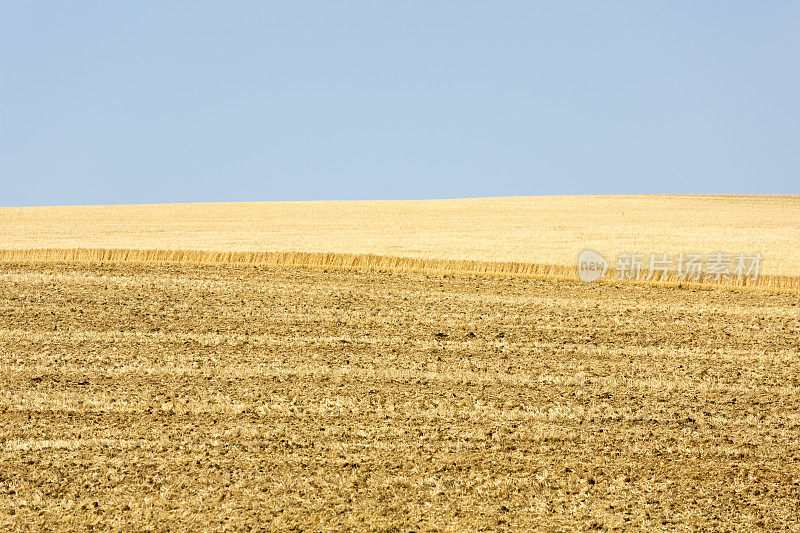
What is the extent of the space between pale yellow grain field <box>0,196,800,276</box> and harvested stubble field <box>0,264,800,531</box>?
4.30 meters

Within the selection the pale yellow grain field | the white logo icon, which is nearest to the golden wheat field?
the white logo icon

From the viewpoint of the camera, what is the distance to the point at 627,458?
8414 millimetres

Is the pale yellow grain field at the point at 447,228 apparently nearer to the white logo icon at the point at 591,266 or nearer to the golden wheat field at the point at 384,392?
the white logo icon at the point at 591,266

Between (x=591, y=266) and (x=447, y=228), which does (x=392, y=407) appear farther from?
(x=447, y=228)

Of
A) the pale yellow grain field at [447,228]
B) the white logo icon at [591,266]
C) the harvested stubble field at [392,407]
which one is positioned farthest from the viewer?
the pale yellow grain field at [447,228]

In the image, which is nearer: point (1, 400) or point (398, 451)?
point (398, 451)

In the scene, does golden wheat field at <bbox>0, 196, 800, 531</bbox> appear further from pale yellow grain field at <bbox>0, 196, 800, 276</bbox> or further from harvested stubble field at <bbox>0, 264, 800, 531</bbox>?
pale yellow grain field at <bbox>0, 196, 800, 276</bbox>

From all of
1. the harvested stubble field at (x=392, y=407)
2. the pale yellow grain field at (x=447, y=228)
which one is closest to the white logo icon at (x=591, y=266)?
the pale yellow grain field at (x=447, y=228)

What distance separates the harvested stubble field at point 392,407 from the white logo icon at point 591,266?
146 centimetres

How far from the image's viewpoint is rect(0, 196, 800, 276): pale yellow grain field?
69.2 feet

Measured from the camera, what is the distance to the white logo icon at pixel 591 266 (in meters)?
18.5

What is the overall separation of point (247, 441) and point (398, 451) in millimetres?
1666

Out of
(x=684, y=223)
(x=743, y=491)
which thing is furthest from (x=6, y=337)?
(x=684, y=223)

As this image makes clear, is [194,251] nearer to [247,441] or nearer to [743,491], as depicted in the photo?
→ [247,441]
